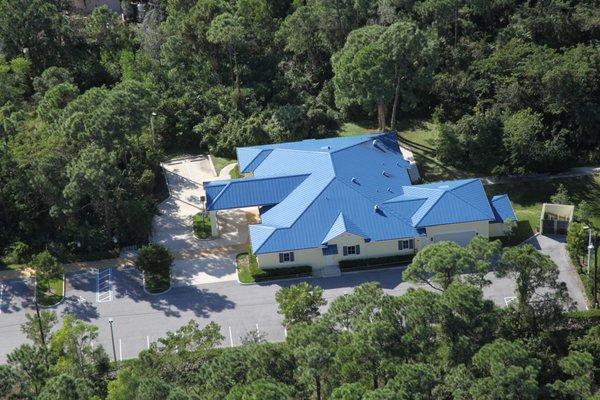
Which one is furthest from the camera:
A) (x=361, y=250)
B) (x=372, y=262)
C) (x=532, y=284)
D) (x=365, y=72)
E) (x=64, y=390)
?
(x=365, y=72)

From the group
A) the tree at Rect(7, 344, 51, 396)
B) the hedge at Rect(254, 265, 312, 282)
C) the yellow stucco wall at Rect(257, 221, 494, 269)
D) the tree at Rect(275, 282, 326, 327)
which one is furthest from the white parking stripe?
the tree at Rect(275, 282, 326, 327)

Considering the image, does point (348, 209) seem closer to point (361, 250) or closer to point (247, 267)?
point (361, 250)

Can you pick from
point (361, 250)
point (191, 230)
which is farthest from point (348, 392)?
point (191, 230)

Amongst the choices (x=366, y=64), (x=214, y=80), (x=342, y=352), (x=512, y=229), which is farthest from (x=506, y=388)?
(x=214, y=80)

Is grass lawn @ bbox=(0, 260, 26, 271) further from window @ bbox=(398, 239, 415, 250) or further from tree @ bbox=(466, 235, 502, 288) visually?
tree @ bbox=(466, 235, 502, 288)

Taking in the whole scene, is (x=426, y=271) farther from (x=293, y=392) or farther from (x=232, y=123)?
(x=232, y=123)
